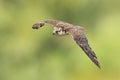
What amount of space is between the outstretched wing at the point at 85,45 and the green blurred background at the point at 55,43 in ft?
37.7

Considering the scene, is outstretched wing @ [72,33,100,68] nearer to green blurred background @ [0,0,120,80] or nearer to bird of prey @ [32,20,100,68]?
bird of prey @ [32,20,100,68]

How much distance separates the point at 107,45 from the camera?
62.1 ft

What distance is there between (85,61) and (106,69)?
0.65 metres

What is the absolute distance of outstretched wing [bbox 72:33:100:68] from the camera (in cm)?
531

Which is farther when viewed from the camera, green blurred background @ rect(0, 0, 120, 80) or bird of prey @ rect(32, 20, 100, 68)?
green blurred background @ rect(0, 0, 120, 80)

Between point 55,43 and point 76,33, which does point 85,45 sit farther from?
point 55,43

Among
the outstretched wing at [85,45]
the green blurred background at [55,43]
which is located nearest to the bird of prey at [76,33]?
the outstretched wing at [85,45]

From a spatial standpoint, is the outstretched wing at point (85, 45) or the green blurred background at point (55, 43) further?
the green blurred background at point (55, 43)

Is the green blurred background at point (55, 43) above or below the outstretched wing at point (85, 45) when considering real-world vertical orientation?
above

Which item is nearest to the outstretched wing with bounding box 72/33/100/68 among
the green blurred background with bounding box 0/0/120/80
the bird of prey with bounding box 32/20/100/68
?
the bird of prey with bounding box 32/20/100/68

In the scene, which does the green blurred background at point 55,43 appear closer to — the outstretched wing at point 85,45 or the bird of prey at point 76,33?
the bird of prey at point 76,33

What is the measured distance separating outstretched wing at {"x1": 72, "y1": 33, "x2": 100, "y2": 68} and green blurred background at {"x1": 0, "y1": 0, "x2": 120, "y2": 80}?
37.7ft

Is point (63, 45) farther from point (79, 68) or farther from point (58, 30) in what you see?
point (58, 30)

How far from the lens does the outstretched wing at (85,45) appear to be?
531 centimetres
